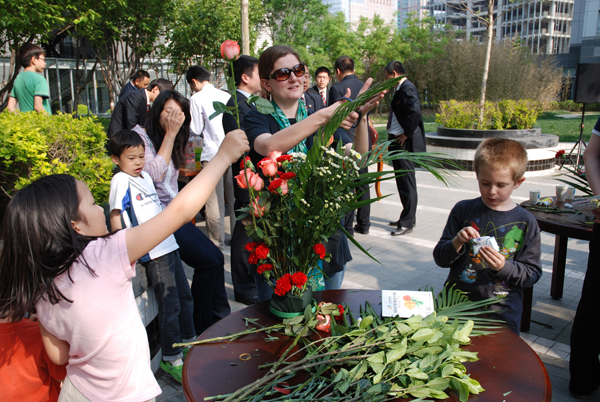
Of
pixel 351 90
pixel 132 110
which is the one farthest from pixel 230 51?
pixel 351 90

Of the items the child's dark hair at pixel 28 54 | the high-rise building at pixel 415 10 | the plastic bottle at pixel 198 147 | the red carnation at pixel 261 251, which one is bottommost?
the red carnation at pixel 261 251

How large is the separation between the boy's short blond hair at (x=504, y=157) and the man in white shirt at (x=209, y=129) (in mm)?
3036

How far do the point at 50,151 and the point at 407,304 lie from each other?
317 centimetres

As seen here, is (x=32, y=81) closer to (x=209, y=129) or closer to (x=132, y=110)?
(x=132, y=110)

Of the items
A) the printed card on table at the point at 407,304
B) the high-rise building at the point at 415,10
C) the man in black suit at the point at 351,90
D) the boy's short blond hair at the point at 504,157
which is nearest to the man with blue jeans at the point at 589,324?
the boy's short blond hair at the point at 504,157

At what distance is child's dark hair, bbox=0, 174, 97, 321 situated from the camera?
1354mm

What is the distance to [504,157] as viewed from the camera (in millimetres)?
Result: 2184

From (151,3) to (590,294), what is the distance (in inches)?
485

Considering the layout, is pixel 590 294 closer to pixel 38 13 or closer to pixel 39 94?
pixel 39 94

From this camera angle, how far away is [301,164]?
1598 mm

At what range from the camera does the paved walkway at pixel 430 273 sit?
2.86 meters

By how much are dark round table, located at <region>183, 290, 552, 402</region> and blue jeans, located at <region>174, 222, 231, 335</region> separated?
1.09 metres

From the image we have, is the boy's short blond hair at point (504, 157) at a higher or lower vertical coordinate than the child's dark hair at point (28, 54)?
lower

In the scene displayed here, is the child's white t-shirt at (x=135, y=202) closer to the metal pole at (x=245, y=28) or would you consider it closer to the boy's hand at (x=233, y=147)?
the boy's hand at (x=233, y=147)
